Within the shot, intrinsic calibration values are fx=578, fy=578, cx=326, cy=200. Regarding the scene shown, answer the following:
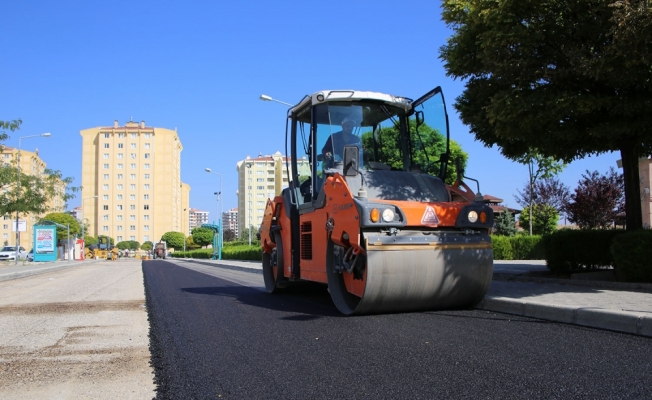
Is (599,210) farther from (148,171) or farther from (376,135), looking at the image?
(148,171)

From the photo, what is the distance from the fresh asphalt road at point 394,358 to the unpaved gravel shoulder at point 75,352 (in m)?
0.22

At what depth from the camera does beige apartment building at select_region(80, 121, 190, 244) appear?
374ft

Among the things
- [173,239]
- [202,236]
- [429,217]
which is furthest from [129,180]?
[429,217]

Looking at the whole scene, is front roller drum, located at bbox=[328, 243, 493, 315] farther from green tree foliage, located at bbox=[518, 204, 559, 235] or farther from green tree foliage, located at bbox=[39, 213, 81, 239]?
green tree foliage, located at bbox=[39, 213, 81, 239]

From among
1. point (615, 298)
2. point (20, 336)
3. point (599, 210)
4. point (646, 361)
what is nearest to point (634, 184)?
point (615, 298)

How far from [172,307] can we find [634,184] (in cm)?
803

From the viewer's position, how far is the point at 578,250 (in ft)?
35.6

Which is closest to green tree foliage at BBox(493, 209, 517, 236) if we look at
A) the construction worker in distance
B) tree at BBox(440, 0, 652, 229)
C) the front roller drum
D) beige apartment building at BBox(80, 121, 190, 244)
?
tree at BBox(440, 0, 652, 229)

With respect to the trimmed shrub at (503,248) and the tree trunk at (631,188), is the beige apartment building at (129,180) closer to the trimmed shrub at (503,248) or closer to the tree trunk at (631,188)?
the trimmed shrub at (503,248)

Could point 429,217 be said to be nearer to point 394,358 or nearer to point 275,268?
point 394,358

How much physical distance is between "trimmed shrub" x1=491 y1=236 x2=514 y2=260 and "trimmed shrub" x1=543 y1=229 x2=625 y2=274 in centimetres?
1066

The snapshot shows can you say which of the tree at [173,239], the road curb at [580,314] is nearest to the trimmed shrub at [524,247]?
the road curb at [580,314]

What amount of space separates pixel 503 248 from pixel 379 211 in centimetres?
1701

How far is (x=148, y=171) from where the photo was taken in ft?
376
